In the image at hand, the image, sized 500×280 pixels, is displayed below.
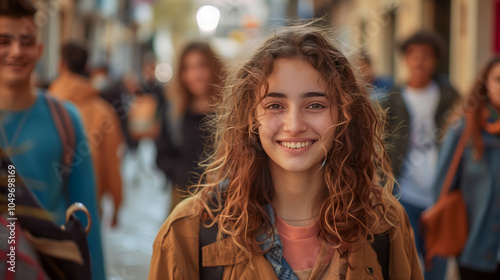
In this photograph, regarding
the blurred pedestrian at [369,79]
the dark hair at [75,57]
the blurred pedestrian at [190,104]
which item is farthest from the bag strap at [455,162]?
the dark hair at [75,57]

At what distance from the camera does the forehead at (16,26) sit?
100.0 inches

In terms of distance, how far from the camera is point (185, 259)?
76.3 inches

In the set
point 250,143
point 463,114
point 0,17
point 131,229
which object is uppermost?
point 0,17

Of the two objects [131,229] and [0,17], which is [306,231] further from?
[131,229]

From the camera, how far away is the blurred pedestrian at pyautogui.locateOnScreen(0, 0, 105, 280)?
8.38 ft

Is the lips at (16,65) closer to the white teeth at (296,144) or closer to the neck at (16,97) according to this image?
the neck at (16,97)

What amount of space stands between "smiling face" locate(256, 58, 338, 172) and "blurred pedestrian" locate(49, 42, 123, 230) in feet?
12.6

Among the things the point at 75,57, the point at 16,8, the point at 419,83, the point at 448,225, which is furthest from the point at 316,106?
the point at 75,57

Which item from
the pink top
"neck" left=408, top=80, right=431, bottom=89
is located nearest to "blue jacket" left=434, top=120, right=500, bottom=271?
"neck" left=408, top=80, right=431, bottom=89

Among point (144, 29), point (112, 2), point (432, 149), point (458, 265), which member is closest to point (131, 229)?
point (432, 149)

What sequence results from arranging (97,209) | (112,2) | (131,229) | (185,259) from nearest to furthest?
(185,259)
(97,209)
(131,229)
(112,2)

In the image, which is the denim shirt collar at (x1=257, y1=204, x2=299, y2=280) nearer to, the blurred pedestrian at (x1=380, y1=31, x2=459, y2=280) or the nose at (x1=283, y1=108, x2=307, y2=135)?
the nose at (x1=283, y1=108, x2=307, y2=135)

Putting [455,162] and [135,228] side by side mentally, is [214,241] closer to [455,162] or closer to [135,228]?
[455,162]

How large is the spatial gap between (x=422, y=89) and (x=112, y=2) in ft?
74.4
